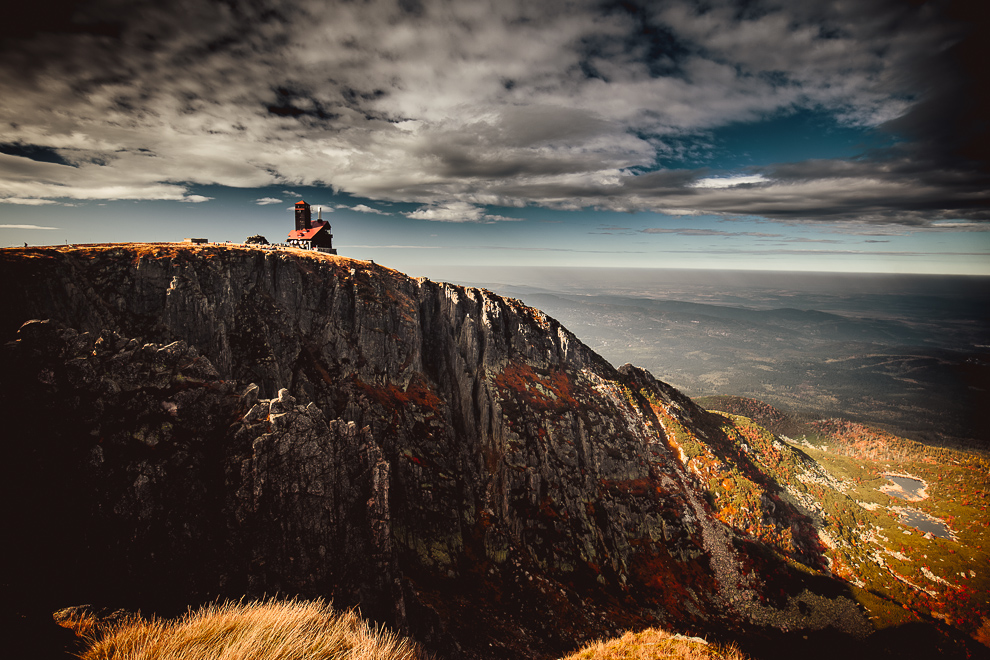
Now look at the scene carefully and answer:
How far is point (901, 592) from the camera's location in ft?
227

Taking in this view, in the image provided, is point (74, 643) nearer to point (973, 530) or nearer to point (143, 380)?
point (143, 380)

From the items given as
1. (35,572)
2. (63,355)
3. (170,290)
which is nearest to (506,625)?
(35,572)

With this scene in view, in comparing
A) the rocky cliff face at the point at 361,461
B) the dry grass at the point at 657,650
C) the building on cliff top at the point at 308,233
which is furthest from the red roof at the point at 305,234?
the dry grass at the point at 657,650

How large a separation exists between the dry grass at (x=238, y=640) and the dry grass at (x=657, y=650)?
1172 centimetres

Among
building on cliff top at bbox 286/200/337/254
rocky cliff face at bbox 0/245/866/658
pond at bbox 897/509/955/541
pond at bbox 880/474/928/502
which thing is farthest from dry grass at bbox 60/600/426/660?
pond at bbox 880/474/928/502

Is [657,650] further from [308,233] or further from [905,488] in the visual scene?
[905,488]

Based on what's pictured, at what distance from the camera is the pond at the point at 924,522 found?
3939 inches

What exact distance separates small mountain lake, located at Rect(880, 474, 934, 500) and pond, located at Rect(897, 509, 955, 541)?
978 centimetres

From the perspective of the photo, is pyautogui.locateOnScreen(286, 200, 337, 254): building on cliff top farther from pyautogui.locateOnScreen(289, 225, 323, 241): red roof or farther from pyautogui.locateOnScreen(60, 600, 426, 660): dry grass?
pyautogui.locateOnScreen(60, 600, 426, 660): dry grass

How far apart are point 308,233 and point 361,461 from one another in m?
63.1

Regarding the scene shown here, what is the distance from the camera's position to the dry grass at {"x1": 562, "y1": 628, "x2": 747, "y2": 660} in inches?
666

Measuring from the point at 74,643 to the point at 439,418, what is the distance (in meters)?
52.2

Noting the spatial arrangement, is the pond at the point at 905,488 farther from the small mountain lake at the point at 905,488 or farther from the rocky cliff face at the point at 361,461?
the rocky cliff face at the point at 361,461

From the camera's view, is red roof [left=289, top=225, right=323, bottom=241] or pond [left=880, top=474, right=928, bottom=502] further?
pond [left=880, top=474, right=928, bottom=502]
